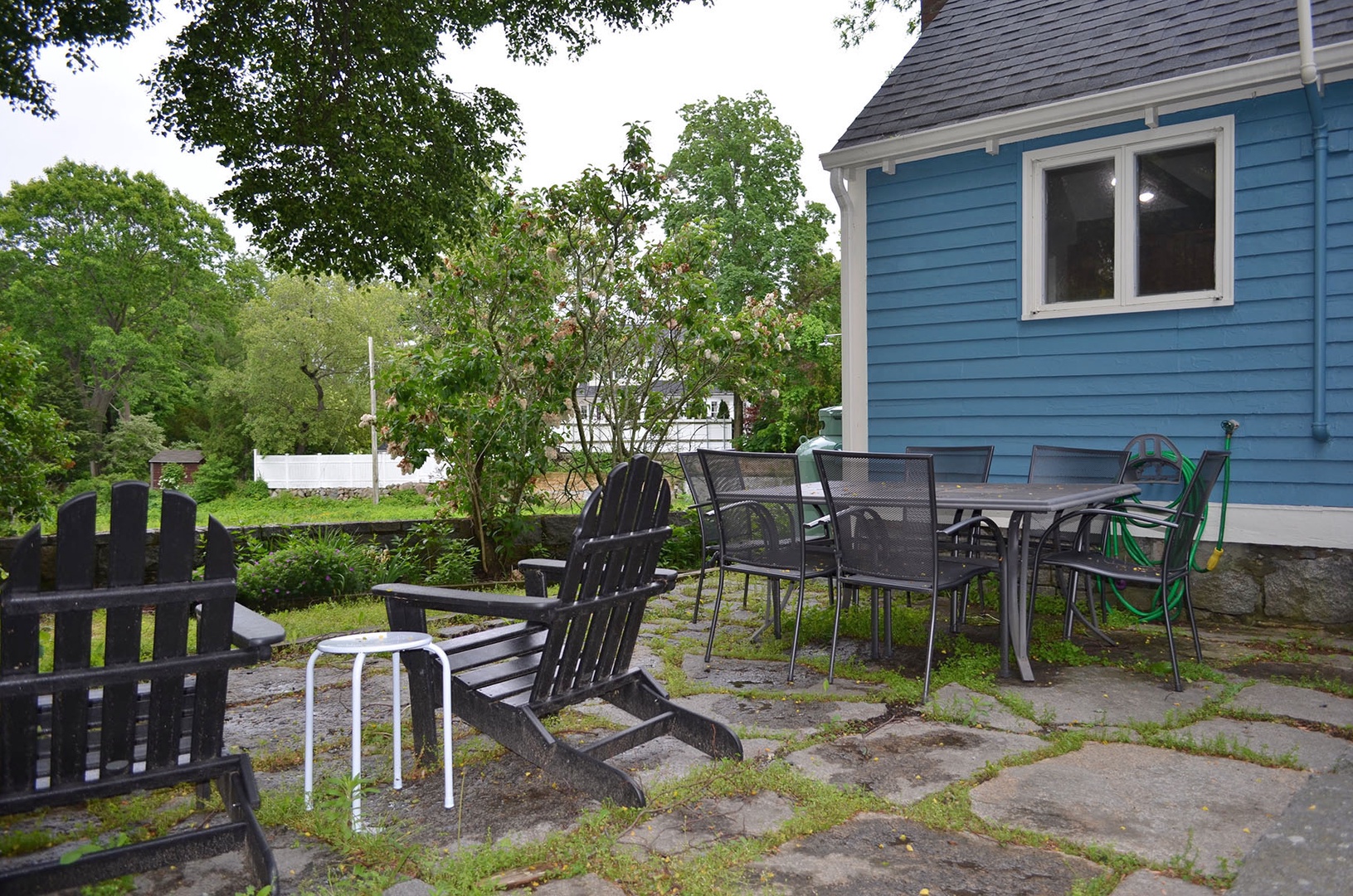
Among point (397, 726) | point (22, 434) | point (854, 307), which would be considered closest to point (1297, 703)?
point (397, 726)

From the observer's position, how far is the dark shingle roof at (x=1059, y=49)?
5383 mm

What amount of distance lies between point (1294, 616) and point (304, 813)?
5349mm

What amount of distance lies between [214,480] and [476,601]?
34.6 meters

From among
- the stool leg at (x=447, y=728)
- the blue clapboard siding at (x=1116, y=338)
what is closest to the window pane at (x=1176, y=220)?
the blue clapboard siding at (x=1116, y=338)

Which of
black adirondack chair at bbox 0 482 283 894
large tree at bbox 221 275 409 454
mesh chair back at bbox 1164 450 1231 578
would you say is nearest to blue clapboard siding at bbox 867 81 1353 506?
mesh chair back at bbox 1164 450 1231 578

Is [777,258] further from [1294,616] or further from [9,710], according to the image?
[9,710]

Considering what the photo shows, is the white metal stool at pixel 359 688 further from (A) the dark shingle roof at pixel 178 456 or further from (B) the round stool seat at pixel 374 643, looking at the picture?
(A) the dark shingle roof at pixel 178 456

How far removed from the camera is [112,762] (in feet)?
7.06

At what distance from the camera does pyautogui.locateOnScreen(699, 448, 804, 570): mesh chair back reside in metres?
4.35

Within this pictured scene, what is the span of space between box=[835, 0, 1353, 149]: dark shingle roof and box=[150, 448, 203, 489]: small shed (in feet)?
110

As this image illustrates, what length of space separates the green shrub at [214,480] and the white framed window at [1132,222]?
32.6 meters

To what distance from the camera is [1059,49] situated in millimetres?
6371

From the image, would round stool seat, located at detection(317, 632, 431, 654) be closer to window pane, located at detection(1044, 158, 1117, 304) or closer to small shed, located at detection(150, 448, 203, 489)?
window pane, located at detection(1044, 158, 1117, 304)

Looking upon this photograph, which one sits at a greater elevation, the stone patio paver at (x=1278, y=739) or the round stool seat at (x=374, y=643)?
the round stool seat at (x=374, y=643)
